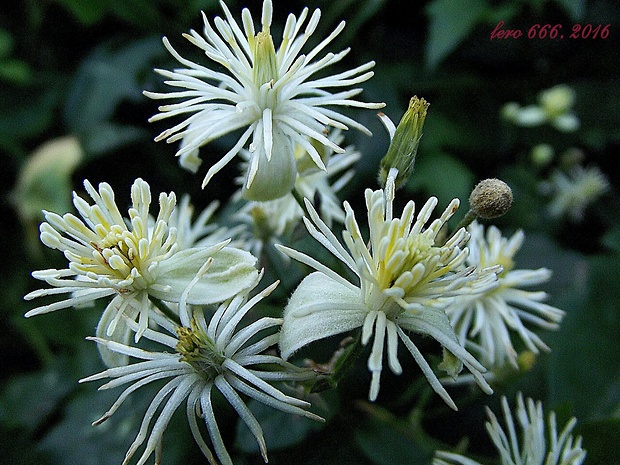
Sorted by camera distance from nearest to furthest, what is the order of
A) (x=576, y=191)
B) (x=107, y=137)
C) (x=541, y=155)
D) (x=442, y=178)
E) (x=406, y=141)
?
(x=406, y=141)
(x=442, y=178)
(x=107, y=137)
(x=541, y=155)
(x=576, y=191)

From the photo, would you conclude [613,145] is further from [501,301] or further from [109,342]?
[109,342]

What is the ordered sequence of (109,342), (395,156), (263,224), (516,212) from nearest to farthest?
1. (109,342)
2. (395,156)
3. (263,224)
4. (516,212)

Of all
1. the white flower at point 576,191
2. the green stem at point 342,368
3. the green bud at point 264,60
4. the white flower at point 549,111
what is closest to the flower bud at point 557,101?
the white flower at point 549,111

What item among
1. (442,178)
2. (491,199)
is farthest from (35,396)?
(491,199)

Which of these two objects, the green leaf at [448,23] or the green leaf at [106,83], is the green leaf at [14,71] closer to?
the green leaf at [106,83]

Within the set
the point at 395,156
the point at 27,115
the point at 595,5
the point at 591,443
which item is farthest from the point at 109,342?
the point at 595,5

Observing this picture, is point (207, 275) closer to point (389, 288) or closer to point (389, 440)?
point (389, 288)

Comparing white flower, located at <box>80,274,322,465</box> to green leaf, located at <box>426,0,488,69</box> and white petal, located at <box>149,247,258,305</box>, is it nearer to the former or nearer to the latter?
white petal, located at <box>149,247,258,305</box>
